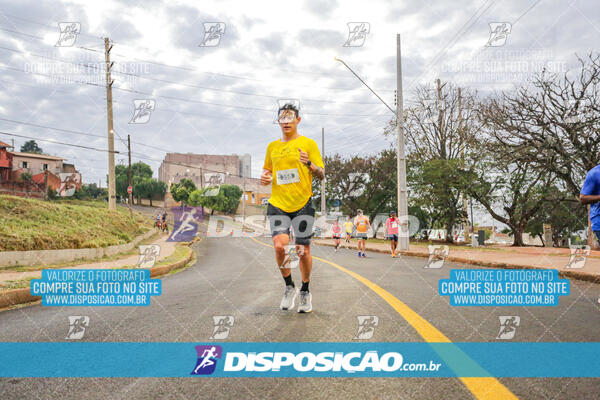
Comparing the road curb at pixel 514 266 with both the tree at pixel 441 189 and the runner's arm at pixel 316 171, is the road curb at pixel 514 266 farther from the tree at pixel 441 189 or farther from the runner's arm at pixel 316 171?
the tree at pixel 441 189

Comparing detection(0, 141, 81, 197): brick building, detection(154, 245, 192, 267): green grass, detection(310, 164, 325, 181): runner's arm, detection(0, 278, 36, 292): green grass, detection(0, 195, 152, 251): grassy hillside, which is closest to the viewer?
detection(310, 164, 325, 181): runner's arm

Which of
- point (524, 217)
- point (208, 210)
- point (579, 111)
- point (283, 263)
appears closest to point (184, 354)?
point (283, 263)

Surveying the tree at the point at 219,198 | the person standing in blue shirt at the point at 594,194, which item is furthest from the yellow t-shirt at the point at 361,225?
the tree at the point at 219,198

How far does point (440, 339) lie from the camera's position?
3041 millimetres

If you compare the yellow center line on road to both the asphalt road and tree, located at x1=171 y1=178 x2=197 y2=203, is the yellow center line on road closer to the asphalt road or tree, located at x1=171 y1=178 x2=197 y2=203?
the asphalt road

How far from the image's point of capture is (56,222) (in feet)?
42.1

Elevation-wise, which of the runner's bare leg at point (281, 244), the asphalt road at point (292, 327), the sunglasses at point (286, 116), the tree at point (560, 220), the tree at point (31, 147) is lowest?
the tree at point (560, 220)

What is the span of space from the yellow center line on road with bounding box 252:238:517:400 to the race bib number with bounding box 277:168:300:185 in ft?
5.52

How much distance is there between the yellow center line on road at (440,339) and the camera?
6.70ft

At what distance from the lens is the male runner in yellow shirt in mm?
4316

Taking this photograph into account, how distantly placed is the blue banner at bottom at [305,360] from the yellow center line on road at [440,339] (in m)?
0.09

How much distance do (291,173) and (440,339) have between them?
212 centimetres

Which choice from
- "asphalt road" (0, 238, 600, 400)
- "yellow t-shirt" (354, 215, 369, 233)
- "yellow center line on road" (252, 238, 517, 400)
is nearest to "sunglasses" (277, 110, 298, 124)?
"asphalt road" (0, 238, 600, 400)

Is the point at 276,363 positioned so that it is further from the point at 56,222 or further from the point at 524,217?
the point at 524,217
